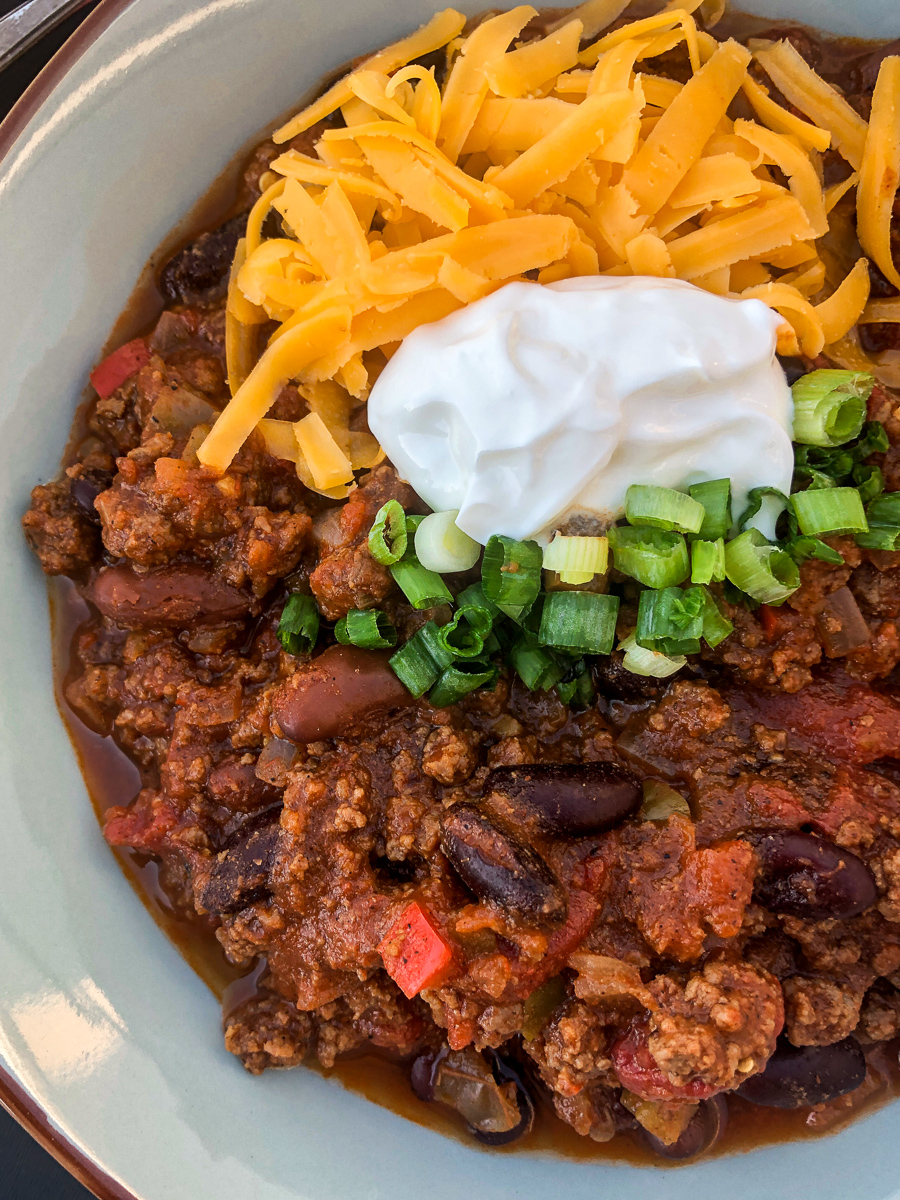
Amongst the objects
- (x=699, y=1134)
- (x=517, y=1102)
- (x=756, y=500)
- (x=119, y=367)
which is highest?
(x=119, y=367)

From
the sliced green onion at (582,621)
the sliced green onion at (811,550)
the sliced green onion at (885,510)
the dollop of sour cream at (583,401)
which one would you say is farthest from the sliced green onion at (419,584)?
the sliced green onion at (885,510)

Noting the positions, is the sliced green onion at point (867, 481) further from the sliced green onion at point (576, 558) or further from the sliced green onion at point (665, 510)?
the sliced green onion at point (576, 558)

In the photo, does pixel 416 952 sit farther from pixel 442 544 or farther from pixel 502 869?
pixel 442 544

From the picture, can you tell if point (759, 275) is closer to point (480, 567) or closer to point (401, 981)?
point (480, 567)

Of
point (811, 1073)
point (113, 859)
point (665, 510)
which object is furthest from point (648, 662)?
point (113, 859)

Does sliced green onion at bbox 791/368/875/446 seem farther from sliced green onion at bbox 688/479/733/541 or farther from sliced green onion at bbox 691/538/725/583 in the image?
sliced green onion at bbox 691/538/725/583
